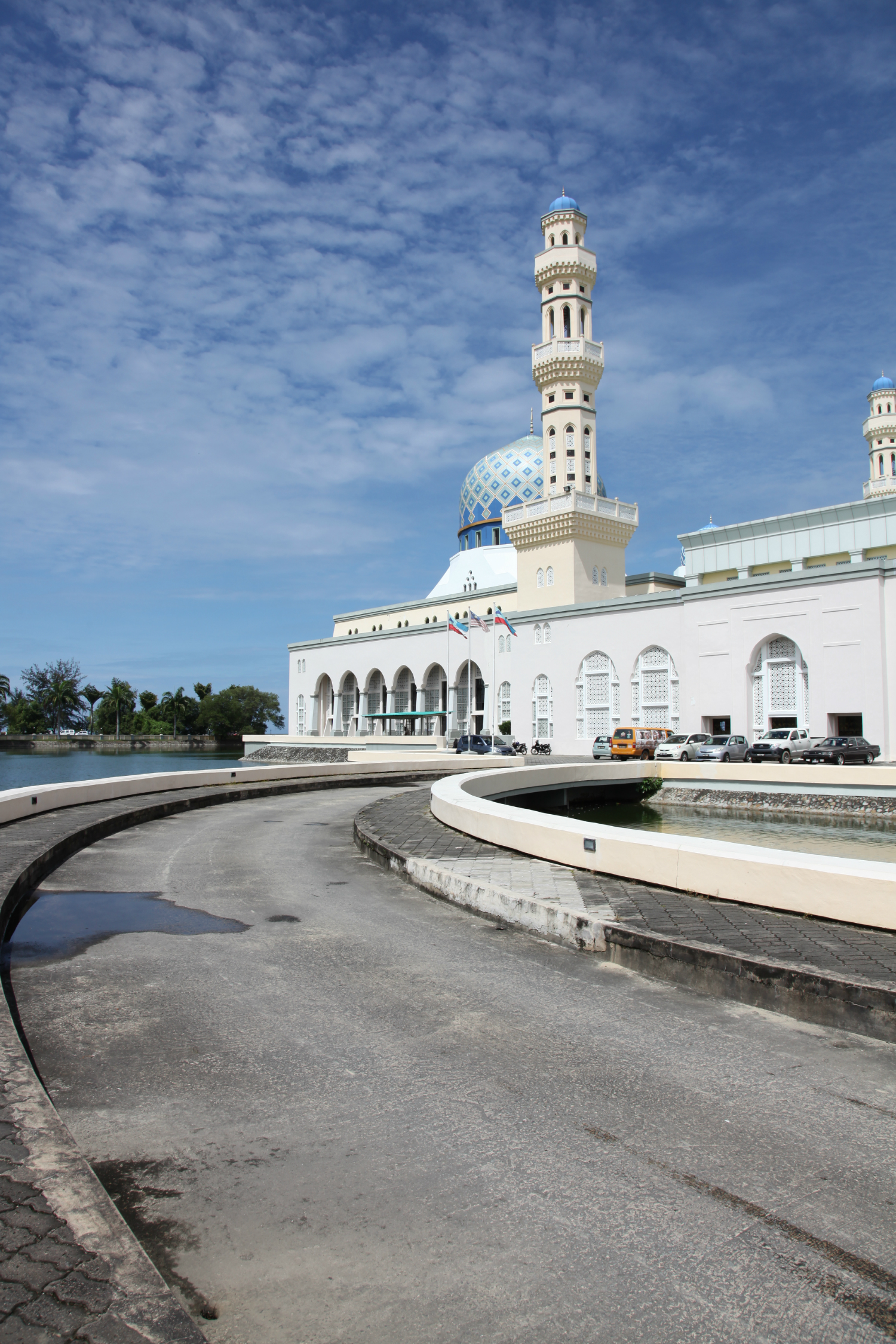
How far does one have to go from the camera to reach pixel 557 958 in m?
6.04

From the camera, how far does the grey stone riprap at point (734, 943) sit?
4668 millimetres

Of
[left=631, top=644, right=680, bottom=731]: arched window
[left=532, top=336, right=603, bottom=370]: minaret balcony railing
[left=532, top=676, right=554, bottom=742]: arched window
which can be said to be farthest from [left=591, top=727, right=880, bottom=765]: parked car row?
[left=532, top=336, right=603, bottom=370]: minaret balcony railing

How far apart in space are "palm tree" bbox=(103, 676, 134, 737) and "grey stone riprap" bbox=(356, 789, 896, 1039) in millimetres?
104244

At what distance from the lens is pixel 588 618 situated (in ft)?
141

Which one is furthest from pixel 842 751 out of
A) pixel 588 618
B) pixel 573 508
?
pixel 573 508

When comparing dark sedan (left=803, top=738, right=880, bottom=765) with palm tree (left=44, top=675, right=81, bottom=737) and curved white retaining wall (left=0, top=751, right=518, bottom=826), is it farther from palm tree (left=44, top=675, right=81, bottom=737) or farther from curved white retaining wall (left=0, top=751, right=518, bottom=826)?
palm tree (left=44, top=675, right=81, bottom=737)

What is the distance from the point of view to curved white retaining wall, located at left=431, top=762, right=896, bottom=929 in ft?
19.7

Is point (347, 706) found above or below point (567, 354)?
below

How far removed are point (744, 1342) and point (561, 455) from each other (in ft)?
154

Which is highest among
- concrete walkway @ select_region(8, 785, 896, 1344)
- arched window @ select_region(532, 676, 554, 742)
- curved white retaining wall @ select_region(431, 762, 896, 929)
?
arched window @ select_region(532, 676, 554, 742)

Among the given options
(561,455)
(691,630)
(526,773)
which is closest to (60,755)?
(561,455)

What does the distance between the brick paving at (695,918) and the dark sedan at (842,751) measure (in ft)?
A: 73.3

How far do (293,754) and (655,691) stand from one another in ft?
95.7

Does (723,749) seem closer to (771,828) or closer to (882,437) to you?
(771,828)
